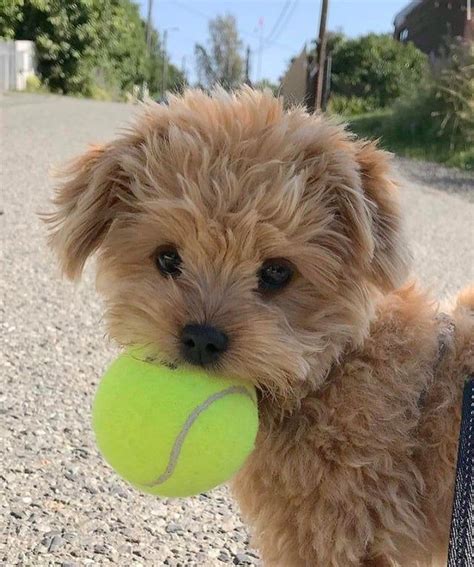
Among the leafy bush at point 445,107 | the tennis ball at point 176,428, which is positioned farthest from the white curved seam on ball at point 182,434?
the leafy bush at point 445,107

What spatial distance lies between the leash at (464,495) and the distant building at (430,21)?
32.7m

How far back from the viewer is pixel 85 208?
90.4 inches

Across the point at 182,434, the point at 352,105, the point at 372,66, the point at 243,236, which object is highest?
the point at 372,66

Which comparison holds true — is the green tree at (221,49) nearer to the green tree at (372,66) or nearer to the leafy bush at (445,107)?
the green tree at (372,66)

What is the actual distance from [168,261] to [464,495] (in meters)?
1.07

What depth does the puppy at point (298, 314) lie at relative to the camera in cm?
A: 206

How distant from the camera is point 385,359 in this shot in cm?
218

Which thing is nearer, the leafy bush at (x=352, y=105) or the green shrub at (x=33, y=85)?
the green shrub at (x=33, y=85)

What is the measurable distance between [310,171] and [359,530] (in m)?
1.05

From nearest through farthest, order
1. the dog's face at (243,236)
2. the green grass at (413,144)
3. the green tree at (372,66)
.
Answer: the dog's face at (243,236) < the green grass at (413,144) < the green tree at (372,66)

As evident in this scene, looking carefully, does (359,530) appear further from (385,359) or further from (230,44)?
(230,44)

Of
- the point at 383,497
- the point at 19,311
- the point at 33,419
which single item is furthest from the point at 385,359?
the point at 19,311

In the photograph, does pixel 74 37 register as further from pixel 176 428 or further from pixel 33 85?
pixel 176 428

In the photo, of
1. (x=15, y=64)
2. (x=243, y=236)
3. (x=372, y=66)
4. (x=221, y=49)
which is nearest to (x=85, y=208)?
(x=243, y=236)
